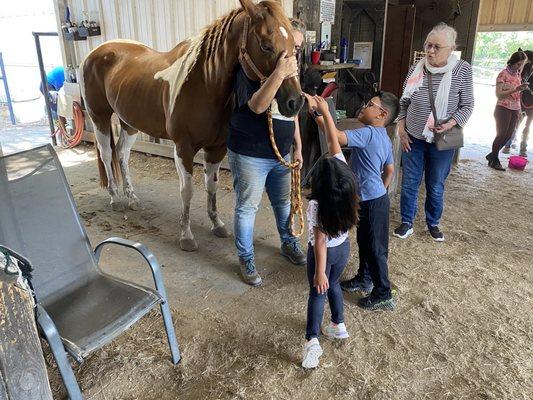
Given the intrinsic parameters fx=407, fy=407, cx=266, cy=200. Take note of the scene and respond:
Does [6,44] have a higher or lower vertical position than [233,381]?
higher

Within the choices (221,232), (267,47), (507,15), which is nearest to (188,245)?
(221,232)

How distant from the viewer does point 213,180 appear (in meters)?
2.94

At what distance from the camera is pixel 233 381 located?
1695mm

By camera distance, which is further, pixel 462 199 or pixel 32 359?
pixel 462 199

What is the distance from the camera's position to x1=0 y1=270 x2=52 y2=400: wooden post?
1008 millimetres

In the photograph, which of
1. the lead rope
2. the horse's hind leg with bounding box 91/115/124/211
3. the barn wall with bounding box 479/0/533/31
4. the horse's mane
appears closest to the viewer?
the lead rope

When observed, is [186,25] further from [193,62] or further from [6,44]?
[6,44]

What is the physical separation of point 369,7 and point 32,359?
14.2ft

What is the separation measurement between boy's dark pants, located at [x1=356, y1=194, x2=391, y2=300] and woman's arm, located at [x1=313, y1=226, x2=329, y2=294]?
46 cm

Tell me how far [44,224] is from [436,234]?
254cm

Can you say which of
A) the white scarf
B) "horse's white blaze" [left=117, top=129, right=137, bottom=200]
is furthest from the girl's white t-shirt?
"horse's white blaze" [left=117, top=129, right=137, bottom=200]

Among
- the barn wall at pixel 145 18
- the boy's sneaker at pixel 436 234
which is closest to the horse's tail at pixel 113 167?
the barn wall at pixel 145 18

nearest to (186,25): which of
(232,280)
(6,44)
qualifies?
(232,280)

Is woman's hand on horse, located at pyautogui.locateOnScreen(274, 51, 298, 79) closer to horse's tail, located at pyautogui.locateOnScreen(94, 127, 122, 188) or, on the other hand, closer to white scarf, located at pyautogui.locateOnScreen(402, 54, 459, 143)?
white scarf, located at pyautogui.locateOnScreen(402, 54, 459, 143)
